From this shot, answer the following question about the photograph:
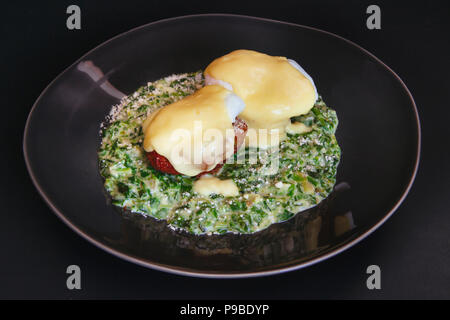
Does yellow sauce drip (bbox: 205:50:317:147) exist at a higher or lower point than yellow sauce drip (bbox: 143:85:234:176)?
higher

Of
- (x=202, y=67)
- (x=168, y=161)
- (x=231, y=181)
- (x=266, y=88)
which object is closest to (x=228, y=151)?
(x=231, y=181)

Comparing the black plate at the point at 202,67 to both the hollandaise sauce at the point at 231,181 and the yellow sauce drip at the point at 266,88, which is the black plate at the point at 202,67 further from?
the yellow sauce drip at the point at 266,88

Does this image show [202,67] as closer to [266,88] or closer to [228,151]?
[266,88]

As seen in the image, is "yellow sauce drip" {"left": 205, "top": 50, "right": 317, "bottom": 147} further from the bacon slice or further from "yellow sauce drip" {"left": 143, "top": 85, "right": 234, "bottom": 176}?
"yellow sauce drip" {"left": 143, "top": 85, "right": 234, "bottom": 176}

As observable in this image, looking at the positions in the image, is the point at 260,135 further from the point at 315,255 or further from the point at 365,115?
the point at 315,255

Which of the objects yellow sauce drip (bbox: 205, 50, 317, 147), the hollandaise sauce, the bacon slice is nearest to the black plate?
the hollandaise sauce
